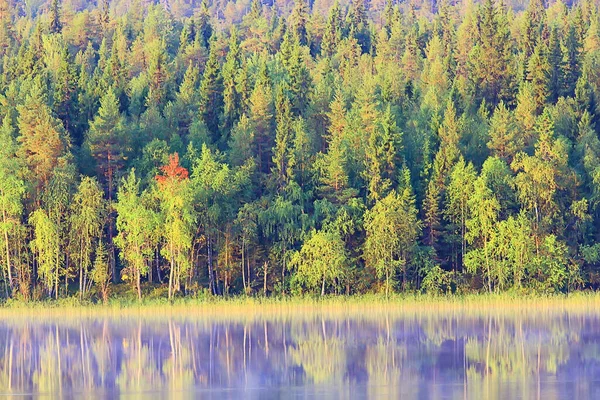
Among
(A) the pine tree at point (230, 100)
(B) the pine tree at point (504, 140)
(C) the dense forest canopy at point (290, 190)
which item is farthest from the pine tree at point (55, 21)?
(B) the pine tree at point (504, 140)

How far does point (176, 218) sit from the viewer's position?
6831cm

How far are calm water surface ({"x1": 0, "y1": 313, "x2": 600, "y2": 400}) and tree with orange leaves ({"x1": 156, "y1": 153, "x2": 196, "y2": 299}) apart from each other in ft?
48.0

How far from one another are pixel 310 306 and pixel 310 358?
2601 centimetres

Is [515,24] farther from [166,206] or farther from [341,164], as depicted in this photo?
[166,206]

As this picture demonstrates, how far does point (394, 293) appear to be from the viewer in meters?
70.4

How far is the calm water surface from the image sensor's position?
99.1 ft

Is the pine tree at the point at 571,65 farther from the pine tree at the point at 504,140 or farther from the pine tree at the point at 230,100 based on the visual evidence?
the pine tree at the point at 230,100

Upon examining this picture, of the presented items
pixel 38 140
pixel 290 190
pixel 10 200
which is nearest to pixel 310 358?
pixel 10 200

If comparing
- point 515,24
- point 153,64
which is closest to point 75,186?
point 153,64

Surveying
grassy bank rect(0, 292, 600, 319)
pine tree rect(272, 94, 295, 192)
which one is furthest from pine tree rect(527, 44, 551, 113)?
grassy bank rect(0, 292, 600, 319)

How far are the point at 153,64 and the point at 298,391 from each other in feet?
233

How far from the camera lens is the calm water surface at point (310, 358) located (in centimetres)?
3022

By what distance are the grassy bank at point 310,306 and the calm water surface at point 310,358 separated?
4820 mm

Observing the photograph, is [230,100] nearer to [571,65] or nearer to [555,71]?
[555,71]
